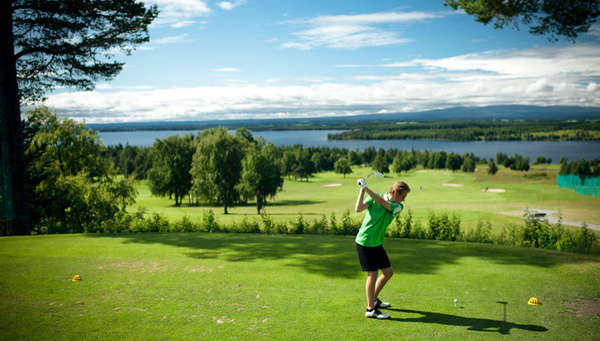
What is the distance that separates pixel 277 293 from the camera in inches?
290

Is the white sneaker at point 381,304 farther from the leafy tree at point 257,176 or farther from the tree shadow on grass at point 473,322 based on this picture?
the leafy tree at point 257,176

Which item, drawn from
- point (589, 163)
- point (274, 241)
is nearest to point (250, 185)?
point (274, 241)

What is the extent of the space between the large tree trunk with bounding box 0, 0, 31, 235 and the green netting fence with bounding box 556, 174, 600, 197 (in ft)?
217

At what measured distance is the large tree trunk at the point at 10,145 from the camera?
15.3m

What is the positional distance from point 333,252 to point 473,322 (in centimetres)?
536

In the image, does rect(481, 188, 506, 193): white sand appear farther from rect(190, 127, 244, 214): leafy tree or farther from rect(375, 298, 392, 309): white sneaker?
rect(375, 298, 392, 309): white sneaker

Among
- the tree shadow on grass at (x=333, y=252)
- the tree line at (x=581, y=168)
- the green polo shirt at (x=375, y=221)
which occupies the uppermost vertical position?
the green polo shirt at (x=375, y=221)

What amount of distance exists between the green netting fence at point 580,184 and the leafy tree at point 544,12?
50470 millimetres

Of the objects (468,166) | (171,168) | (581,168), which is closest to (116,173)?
(171,168)

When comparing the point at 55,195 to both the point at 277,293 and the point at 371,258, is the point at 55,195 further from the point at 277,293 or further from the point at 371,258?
the point at 371,258

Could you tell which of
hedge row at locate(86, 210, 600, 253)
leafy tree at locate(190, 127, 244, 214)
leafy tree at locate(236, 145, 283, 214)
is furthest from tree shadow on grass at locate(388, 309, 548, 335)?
leafy tree at locate(190, 127, 244, 214)

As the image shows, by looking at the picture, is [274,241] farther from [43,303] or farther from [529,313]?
[529,313]

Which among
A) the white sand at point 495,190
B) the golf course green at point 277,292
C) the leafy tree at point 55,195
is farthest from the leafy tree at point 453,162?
the golf course green at point 277,292

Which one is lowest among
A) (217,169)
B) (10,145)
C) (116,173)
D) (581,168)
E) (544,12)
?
(581,168)
